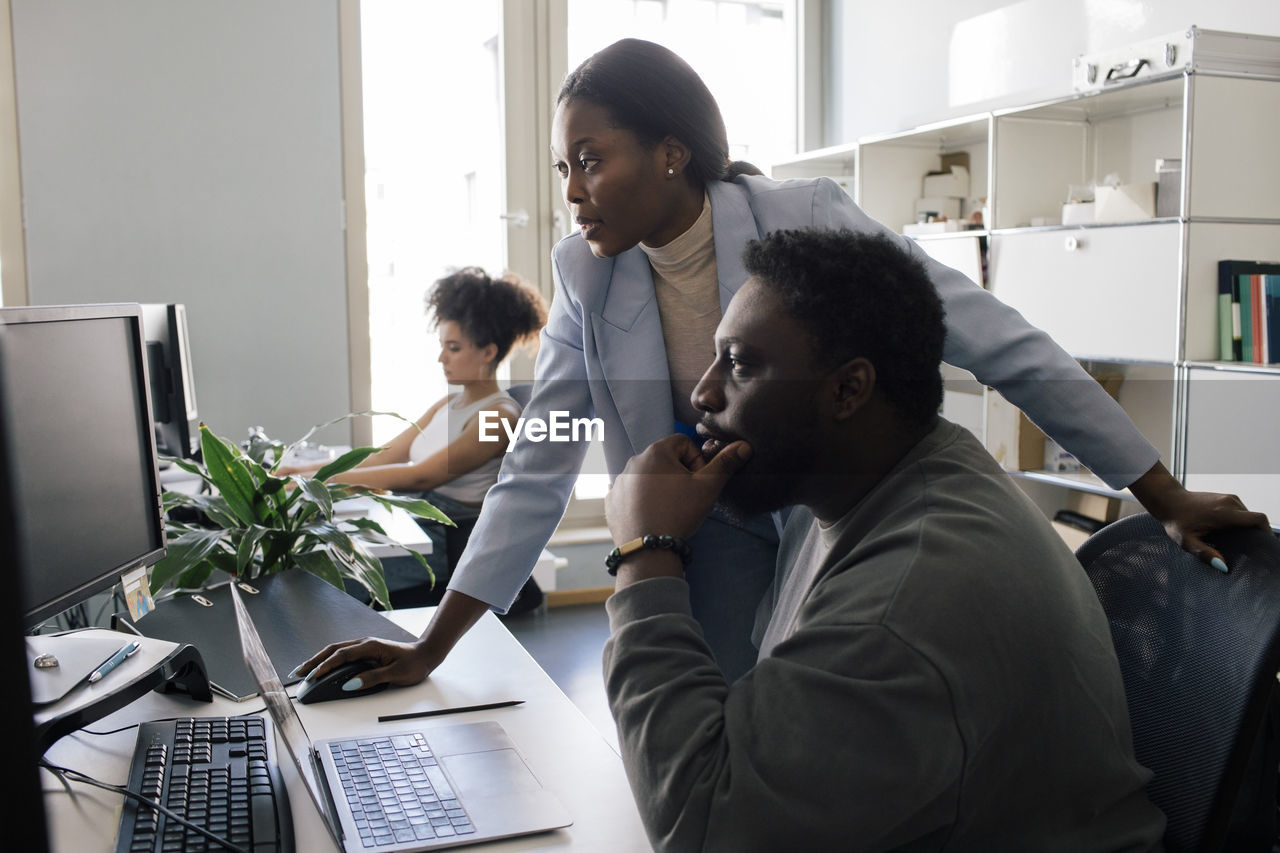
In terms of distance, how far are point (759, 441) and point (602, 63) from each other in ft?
2.08

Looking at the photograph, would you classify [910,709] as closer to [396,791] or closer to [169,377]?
[396,791]

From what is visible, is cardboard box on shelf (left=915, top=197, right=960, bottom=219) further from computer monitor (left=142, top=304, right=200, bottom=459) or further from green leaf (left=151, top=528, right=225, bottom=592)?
green leaf (left=151, top=528, right=225, bottom=592)

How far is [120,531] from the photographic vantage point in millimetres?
1278

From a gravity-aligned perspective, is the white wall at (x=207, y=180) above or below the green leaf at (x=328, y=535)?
above

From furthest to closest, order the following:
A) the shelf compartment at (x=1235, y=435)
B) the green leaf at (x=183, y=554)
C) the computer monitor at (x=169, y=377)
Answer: the computer monitor at (x=169, y=377) → the shelf compartment at (x=1235, y=435) → the green leaf at (x=183, y=554)

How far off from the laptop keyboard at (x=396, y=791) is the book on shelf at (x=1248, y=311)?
2313 mm

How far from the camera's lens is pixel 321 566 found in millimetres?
1752

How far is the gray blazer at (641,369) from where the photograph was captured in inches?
48.7

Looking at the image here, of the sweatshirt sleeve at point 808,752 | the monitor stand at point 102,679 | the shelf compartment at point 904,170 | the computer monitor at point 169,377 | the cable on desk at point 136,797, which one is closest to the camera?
the sweatshirt sleeve at point 808,752

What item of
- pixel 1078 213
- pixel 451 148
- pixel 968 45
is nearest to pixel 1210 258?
pixel 1078 213

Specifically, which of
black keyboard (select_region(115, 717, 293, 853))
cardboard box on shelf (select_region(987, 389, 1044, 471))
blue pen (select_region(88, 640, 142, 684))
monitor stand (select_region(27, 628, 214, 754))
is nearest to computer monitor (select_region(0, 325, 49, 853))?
black keyboard (select_region(115, 717, 293, 853))

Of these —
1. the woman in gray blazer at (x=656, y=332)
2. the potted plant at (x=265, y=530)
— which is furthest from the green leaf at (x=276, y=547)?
the woman in gray blazer at (x=656, y=332)

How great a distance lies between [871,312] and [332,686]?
76 centimetres

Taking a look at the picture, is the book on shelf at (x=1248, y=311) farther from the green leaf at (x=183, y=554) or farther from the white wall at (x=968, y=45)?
the green leaf at (x=183, y=554)
